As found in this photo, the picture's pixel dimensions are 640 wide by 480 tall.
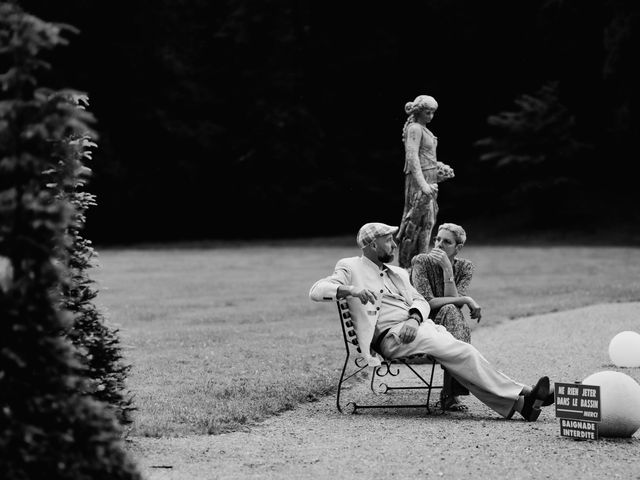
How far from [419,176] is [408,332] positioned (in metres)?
3.92

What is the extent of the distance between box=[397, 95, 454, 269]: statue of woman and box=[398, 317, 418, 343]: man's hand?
12.1 ft

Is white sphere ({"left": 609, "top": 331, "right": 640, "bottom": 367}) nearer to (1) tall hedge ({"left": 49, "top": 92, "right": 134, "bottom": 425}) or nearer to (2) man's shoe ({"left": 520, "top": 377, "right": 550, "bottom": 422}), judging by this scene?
(2) man's shoe ({"left": 520, "top": 377, "right": 550, "bottom": 422})

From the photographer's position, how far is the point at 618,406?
672cm

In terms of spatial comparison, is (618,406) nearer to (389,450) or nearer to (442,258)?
(389,450)

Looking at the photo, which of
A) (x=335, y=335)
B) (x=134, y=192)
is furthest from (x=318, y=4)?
(x=335, y=335)

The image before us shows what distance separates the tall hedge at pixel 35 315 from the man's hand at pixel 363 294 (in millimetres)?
3300

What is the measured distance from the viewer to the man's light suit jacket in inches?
303

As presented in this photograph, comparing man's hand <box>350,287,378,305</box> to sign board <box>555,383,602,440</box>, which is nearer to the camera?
sign board <box>555,383,602,440</box>

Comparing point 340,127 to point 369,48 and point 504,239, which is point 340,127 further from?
point 504,239

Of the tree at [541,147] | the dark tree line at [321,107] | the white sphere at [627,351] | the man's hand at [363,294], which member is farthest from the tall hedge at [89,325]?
the dark tree line at [321,107]

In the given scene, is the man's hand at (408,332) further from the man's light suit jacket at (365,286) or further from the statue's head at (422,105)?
the statue's head at (422,105)

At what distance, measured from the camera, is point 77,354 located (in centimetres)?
572

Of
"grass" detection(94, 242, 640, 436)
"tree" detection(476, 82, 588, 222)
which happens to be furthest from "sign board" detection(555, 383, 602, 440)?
"tree" detection(476, 82, 588, 222)

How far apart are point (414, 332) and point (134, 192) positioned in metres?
32.6
